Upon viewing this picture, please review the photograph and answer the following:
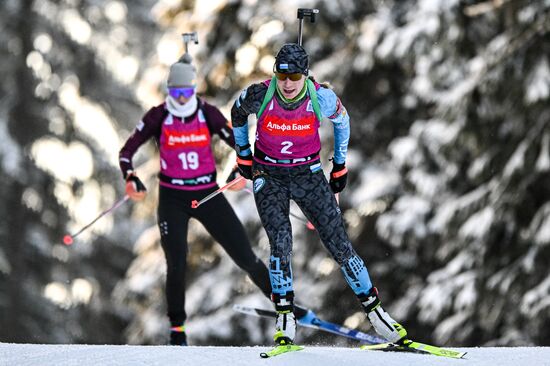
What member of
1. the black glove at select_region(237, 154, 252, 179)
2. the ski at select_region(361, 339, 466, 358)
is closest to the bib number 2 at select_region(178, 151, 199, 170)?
the black glove at select_region(237, 154, 252, 179)

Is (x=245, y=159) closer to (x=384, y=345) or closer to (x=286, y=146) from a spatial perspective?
(x=286, y=146)

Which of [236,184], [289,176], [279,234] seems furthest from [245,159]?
[236,184]

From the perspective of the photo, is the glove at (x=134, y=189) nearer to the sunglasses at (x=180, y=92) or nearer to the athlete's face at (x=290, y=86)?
the sunglasses at (x=180, y=92)

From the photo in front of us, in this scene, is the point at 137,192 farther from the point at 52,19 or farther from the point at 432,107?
the point at 52,19

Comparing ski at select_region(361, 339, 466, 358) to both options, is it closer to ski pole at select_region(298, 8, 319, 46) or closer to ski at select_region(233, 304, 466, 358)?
ski at select_region(233, 304, 466, 358)

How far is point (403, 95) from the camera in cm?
1391

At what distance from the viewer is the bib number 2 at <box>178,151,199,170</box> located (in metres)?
7.59

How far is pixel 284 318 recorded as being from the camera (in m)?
6.28

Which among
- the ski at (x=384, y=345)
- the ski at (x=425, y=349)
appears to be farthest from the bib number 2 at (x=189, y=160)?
the ski at (x=425, y=349)

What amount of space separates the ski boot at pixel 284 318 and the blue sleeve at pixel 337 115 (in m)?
0.98

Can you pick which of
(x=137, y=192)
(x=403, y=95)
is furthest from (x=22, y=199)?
(x=137, y=192)

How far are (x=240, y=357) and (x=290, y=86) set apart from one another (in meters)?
1.73

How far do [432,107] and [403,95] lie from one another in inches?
24.3

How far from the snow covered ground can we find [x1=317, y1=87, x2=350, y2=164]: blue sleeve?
1296 millimetres
